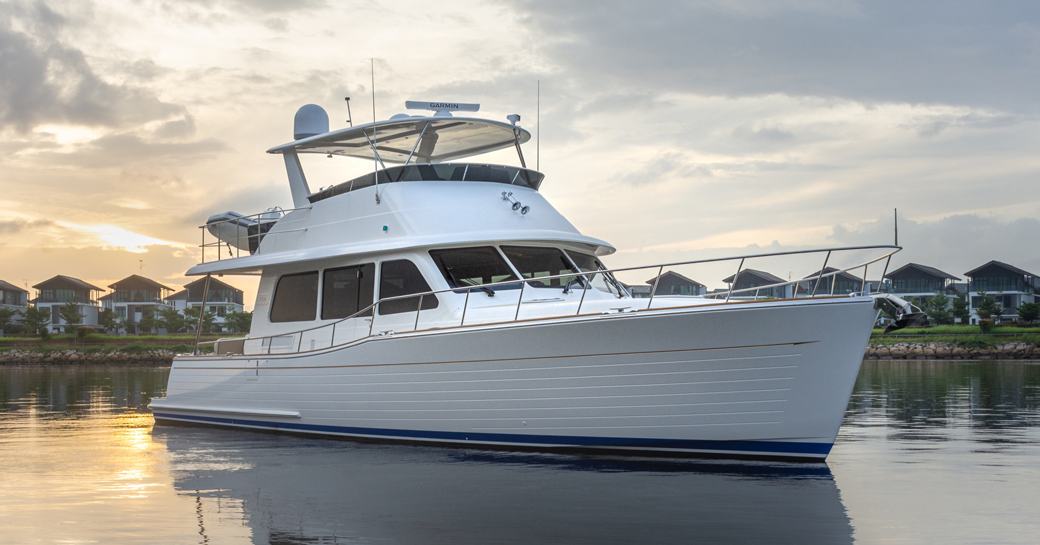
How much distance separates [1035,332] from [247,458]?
57274mm

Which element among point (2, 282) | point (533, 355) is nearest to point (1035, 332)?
point (533, 355)

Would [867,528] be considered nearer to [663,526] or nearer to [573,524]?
[663,526]

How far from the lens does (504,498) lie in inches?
340

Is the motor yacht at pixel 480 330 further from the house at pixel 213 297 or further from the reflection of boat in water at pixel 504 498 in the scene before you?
the house at pixel 213 297

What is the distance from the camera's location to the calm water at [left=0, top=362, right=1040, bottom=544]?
7359mm

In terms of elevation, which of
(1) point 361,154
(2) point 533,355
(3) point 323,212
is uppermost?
(1) point 361,154

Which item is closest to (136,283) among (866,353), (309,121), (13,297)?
(13,297)

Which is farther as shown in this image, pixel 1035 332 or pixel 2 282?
pixel 2 282

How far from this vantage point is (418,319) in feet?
40.4

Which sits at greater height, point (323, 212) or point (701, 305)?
point (323, 212)

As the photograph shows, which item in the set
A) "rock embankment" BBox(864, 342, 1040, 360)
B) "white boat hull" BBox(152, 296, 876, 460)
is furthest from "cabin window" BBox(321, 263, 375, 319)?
"rock embankment" BBox(864, 342, 1040, 360)

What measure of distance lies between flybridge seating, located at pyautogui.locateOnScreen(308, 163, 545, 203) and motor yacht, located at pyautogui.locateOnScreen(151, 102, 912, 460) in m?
0.02

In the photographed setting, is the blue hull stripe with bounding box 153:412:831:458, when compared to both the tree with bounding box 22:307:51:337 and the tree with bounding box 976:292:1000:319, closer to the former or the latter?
the tree with bounding box 976:292:1000:319

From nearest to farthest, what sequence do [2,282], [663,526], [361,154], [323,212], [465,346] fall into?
[663,526] < [465,346] < [323,212] < [361,154] < [2,282]
